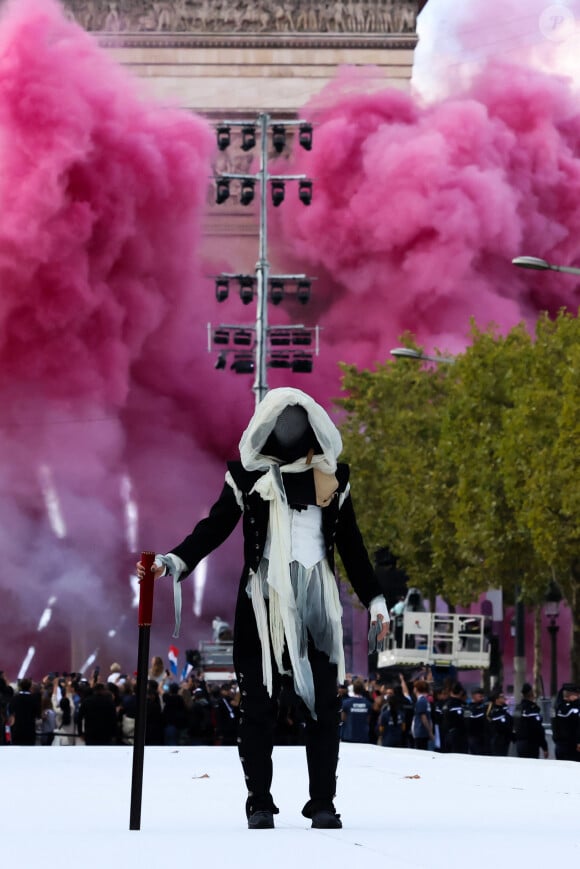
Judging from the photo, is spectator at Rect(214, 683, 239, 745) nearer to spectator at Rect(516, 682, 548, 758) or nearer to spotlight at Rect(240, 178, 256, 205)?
spectator at Rect(516, 682, 548, 758)

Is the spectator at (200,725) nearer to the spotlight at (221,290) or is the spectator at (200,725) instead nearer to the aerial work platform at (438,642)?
the aerial work platform at (438,642)

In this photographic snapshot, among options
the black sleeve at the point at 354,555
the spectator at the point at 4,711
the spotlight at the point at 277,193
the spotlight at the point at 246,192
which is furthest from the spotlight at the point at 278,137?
the black sleeve at the point at 354,555

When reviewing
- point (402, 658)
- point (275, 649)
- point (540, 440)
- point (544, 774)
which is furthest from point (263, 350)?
point (275, 649)

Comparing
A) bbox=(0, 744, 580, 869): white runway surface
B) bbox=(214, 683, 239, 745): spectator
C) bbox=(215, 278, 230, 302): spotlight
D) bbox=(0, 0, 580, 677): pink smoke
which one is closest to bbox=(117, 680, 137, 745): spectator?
bbox=(214, 683, 239, 745): spectator

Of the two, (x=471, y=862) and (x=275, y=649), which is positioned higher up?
(x=275, y=649)

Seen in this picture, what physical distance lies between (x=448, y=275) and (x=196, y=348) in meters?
12.2

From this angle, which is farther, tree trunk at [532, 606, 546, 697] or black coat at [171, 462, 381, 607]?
tree trunk at [532, 606, 546, 697]

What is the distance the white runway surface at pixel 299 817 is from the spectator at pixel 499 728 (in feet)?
39.6

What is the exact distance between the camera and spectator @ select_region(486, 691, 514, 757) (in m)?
28.6

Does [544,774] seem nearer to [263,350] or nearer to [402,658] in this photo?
[402,658]

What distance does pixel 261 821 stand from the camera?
9.13 meters

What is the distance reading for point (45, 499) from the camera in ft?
262

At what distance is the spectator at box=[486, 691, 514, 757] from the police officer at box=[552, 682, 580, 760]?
2328 millimetres

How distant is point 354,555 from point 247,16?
83349 mm
